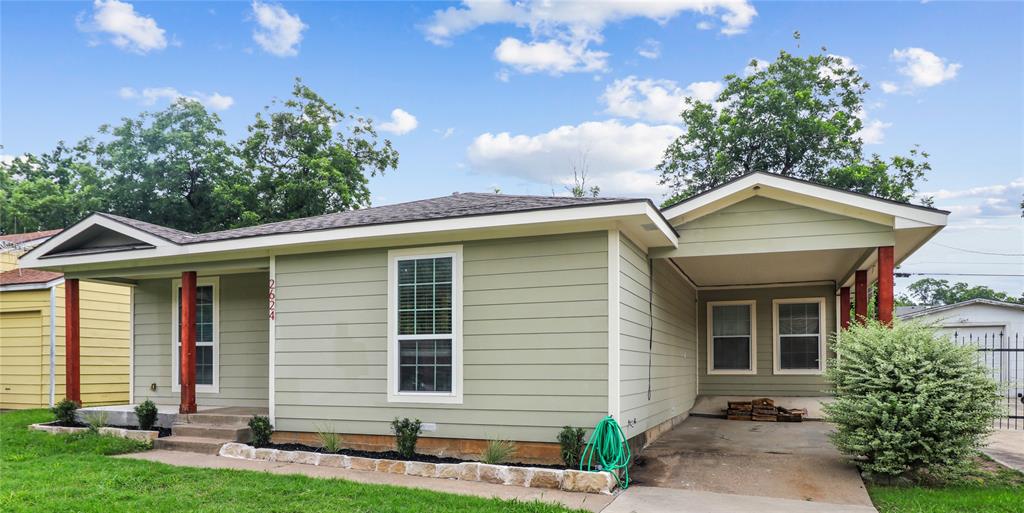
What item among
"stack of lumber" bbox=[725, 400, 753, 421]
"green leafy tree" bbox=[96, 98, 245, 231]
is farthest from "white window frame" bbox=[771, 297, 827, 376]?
"green leafy tree" bbox=[96, 98, 245, 231]

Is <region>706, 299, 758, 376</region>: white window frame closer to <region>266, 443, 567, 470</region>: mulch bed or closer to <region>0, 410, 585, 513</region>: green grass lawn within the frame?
<region>266, 443, 567, 470</region>: mulch bed

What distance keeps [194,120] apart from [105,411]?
16552mm

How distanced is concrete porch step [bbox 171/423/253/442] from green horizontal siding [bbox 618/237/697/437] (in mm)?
4688

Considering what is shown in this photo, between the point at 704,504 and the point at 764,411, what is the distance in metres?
5.90

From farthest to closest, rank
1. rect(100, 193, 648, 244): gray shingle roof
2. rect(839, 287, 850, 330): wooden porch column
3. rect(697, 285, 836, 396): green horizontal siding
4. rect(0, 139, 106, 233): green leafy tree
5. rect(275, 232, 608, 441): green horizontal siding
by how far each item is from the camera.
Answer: rect(0, 139, 106, 233): green leafy tree → rect(697, 285, 836, 396): green horizontal siding → rect(839, 287, 850, 330): wooden porch column → rect(100, 193, 648, 244): gray shingle roof → rect(275, 232, 608, 441): green horizontal siding

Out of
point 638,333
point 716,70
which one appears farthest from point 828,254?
point 716,70

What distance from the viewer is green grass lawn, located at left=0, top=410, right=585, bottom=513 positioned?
5441mm

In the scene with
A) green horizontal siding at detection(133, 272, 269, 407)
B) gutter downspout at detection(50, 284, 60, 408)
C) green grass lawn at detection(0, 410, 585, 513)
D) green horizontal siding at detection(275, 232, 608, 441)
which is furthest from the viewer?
gutter downspout at detection(50, 284, 60, 408)

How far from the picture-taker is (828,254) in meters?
8.60

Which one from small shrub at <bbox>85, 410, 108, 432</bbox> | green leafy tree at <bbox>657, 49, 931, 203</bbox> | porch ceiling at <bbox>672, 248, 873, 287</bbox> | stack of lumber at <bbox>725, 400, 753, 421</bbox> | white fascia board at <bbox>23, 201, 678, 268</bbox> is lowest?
stack of lumber at <bbox>725, 400, 753, 421</bbox>

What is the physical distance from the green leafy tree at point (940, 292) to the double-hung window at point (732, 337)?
43760mm

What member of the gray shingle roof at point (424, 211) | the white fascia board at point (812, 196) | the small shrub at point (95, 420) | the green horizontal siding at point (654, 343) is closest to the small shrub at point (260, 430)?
the gray shingle roof at point (424, 211)

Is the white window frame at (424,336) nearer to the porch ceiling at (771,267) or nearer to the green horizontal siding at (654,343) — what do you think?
the green horizontal siding at (654,343)

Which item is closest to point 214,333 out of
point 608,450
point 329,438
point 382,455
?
point 329,438
